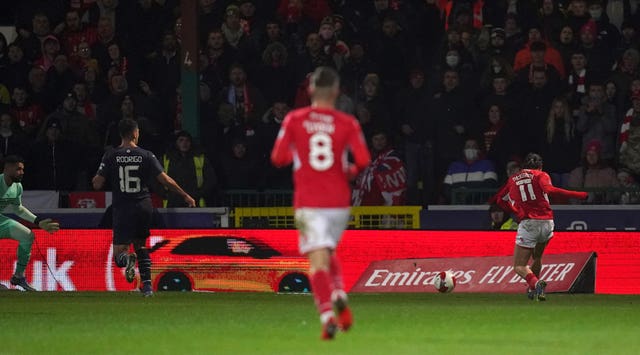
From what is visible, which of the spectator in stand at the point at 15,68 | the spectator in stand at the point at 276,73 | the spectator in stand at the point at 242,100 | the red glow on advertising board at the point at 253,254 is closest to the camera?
the red glow on advertising board at the point at 253,254

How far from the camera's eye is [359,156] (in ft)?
34.5

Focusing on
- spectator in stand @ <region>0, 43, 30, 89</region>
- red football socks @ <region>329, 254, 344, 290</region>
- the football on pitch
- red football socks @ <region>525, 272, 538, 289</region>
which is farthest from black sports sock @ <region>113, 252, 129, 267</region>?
red football socks @ <region>329, 254, 344, 290</region>

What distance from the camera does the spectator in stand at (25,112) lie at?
23.7 meters

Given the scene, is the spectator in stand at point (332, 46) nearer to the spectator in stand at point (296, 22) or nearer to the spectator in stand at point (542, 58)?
the spectator in stand at point (296, 22)

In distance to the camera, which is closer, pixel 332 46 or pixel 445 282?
pixel 445 282

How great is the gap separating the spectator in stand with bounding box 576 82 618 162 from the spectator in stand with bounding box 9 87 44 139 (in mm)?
8852

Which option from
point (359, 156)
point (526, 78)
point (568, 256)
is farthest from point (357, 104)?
point (359, 156)

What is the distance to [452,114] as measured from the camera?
21.8 meters

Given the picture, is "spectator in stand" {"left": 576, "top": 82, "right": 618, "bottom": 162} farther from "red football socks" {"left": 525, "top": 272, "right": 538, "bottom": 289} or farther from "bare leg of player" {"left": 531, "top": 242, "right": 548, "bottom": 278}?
"red football socks" {"left": 525, "top": 272, "right": 538, "bottom": 289}

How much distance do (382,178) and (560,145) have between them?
8.82 feet

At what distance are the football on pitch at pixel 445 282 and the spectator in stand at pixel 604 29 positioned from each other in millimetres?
5533

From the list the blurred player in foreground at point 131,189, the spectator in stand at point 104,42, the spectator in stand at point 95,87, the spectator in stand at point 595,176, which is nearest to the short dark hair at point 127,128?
the blurred player in foreground at point 131,189

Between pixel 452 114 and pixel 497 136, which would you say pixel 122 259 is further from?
pixel 497 136

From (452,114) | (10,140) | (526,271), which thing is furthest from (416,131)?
(10,140)
